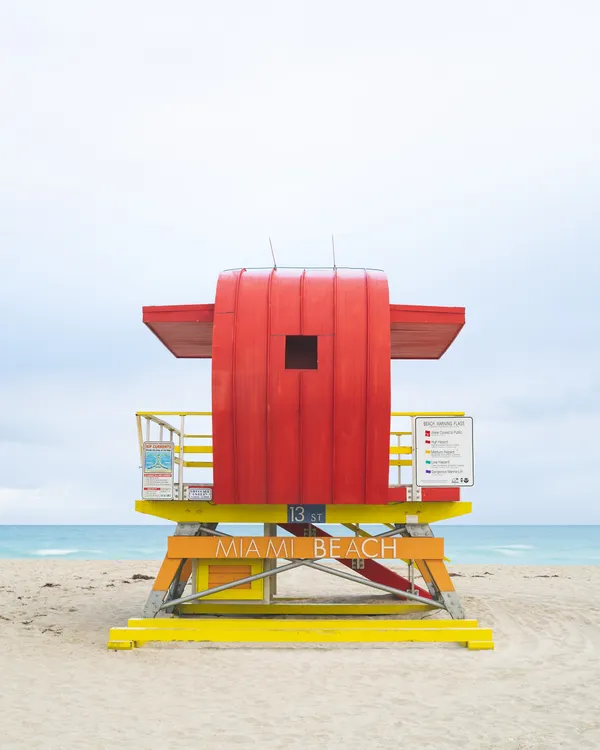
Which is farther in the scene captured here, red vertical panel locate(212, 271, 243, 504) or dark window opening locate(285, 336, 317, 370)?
dark window opening locate(285, 336, 317, 370)


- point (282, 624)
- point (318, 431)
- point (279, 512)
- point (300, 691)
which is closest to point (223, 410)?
point (318, 431)

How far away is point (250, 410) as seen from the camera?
12.7 metres

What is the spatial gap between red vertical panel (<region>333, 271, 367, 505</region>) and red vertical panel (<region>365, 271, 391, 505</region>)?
0.28 ft

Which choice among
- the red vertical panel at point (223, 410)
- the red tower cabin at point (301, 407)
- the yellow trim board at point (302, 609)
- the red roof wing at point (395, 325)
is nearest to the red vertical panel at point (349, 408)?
the red tower cabin at point (301, 407)

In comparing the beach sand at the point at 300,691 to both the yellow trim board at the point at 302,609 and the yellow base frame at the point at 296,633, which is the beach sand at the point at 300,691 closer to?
the yellow base frame at the point at 296,633

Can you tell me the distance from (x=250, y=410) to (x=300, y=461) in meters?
1.13

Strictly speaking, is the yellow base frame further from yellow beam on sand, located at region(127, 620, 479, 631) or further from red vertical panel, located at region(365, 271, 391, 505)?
red vertical panel, located at region(365, 271, 391, 505)

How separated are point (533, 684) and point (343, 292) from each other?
6459 mm

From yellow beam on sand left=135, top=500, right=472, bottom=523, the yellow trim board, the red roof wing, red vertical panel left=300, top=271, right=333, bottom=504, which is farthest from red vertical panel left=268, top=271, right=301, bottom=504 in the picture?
the yellow trim board

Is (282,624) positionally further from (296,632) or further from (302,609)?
(302,609)

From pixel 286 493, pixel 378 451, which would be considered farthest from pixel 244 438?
pixel 378 451

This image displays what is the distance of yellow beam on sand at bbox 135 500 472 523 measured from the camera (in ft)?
43.3

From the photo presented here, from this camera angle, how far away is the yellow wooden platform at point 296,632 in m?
12.5

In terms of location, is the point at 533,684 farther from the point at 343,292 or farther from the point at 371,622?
the point at 343,292
